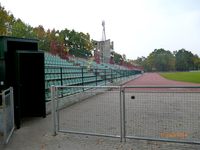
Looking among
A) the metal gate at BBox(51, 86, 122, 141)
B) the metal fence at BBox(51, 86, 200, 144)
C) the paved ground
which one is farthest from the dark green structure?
the metal fence at BBox(51, 86, 200, 144)

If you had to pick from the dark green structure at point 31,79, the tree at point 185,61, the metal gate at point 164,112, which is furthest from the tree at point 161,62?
the metal gate at point 164,112

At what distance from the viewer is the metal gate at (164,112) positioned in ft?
20.7

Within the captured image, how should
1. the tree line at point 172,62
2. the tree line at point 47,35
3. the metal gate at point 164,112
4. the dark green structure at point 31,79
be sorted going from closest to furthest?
the metal gate at point 164,112 < the dark green structure at point 31,79 < the tree line at point 47,35 < the tree line at point 172,62

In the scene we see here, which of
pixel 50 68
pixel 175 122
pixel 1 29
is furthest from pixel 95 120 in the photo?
pixel 1 29

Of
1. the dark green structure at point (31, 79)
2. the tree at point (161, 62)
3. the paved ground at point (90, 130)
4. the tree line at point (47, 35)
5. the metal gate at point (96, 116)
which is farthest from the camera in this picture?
the tree at point (161, 62)

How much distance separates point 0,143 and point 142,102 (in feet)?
11.2

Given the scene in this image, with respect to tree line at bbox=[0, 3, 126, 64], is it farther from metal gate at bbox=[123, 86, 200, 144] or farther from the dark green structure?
metal gate at bbox=[123, 86, 200, 144]

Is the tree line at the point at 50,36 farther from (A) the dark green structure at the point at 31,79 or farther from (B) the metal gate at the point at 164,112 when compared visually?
(B) the metal gate at the point at 164,112

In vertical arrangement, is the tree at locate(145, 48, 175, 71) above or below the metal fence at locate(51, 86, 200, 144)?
above

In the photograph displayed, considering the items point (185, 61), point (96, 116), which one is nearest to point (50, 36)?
point (96, 116)

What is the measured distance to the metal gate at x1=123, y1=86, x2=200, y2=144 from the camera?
20.7ft

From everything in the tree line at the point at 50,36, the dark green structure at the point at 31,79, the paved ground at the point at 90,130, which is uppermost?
the tree line at the point at 50,36

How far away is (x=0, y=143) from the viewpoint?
6.26 meters

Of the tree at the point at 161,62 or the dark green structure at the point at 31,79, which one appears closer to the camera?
the dark green structure at the point at 31,79
